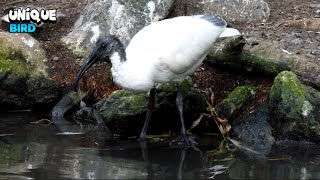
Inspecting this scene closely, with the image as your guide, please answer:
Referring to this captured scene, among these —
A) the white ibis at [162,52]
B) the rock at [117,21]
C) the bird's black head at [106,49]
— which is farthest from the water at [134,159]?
the rock at [117,21]

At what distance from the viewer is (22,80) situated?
30.4 ft

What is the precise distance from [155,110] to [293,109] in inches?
64.4

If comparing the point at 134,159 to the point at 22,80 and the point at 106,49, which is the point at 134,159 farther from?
the point at 22,80

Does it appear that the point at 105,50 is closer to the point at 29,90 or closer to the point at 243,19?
the point at 29,90

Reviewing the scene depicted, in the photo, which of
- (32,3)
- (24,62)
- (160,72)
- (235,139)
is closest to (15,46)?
(24,62)

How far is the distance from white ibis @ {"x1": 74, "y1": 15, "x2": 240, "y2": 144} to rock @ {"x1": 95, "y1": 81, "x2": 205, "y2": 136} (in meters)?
0.37

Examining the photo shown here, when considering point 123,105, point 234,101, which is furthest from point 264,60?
point 123,105

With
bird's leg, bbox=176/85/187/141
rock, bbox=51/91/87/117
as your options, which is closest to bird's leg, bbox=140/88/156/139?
bird's leg, bbox=176/85/187/141

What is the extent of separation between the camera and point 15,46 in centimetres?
952

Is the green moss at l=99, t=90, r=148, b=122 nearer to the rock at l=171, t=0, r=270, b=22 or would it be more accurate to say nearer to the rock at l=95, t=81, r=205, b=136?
the rock at l=95, t=81, r=205, b=136

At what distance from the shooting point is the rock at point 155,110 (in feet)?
26.4

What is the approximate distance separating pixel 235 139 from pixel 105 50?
183 centimetres

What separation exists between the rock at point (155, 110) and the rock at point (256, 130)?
561 millimetres

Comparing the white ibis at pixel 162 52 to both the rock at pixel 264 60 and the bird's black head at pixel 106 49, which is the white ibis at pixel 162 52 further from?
the rock at pixel 264 60
